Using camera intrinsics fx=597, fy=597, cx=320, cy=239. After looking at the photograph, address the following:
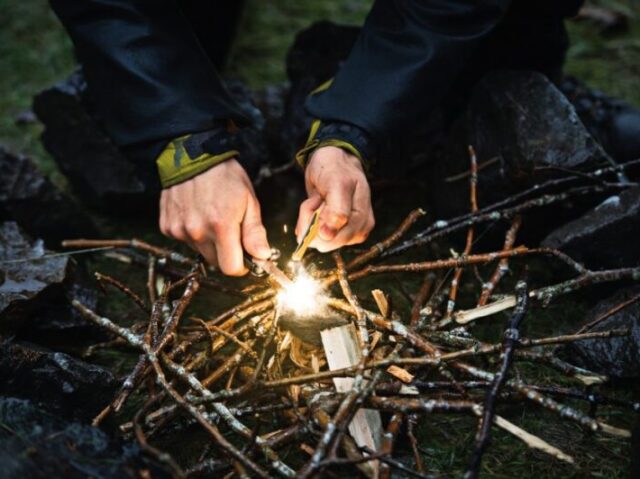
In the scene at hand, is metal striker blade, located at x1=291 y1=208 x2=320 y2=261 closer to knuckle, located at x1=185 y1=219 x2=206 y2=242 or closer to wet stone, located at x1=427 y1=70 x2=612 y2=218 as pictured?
knuckle, located at x1=185 y1=219 x2=206 y2=242

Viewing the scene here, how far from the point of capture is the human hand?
7.86 ft

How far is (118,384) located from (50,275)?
0.75 meters

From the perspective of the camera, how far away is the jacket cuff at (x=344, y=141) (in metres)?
2.70

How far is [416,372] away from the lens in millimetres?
2361

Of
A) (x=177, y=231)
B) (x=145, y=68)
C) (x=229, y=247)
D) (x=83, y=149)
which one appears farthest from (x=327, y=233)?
(x=83, y=149)

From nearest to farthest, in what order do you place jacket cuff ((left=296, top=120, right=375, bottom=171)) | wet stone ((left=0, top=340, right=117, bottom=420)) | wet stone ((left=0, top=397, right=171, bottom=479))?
wet stone ((left=0, top=397, right=171, bottom=479))
wet stone ((left=0, top=340, right=117, bottom=420))
jacket cuff ((left=296, top=120, right=375, bottom=171))

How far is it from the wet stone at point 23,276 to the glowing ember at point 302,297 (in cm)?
112

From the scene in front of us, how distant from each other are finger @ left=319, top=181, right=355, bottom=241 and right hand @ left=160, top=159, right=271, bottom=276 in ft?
0.82

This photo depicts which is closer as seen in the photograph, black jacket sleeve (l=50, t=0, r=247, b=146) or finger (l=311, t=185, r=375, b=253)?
finger (l=311, t=185, r=375, b=253)

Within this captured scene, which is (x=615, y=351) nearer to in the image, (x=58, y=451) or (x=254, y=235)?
A: (x=254, y=235)

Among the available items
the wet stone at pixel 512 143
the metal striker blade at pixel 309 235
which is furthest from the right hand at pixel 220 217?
the wet stone at pixel 512 143

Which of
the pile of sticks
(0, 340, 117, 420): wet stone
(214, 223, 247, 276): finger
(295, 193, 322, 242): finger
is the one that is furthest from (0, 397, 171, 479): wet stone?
(295, 193, 322, 242): finger

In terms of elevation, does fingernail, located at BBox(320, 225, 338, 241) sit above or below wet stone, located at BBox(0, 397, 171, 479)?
above

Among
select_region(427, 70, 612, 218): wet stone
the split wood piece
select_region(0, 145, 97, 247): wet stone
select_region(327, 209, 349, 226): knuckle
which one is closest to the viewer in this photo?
the split wood piece
